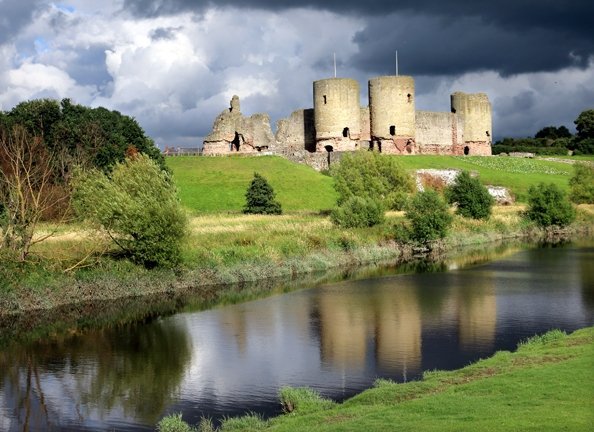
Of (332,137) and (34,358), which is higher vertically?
(332,137)

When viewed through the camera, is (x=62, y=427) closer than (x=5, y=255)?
Yes

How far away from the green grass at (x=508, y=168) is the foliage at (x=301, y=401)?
37.1 m

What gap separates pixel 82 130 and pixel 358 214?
51.6 ft

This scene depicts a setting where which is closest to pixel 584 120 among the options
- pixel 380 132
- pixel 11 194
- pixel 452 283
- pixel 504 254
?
pixel 380 132

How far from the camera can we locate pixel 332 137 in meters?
52.8

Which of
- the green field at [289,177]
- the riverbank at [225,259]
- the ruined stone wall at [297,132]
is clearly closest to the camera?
the riverbank at [225,259]

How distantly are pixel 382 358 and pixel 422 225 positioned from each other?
17706 millimetres

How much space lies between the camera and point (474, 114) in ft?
197

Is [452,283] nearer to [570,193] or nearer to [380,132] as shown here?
[570,193]

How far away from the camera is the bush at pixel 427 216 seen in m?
31.4

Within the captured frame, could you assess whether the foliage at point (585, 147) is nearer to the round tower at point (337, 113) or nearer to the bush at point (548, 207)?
the round tower at point (337, 113)

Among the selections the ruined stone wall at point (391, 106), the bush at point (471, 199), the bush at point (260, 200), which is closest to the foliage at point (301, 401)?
the bush at point (260, 200)

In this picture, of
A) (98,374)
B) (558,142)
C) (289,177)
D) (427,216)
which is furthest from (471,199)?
(558,142)

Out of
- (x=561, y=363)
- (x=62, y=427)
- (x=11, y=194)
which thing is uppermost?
(x=11, y=194)
